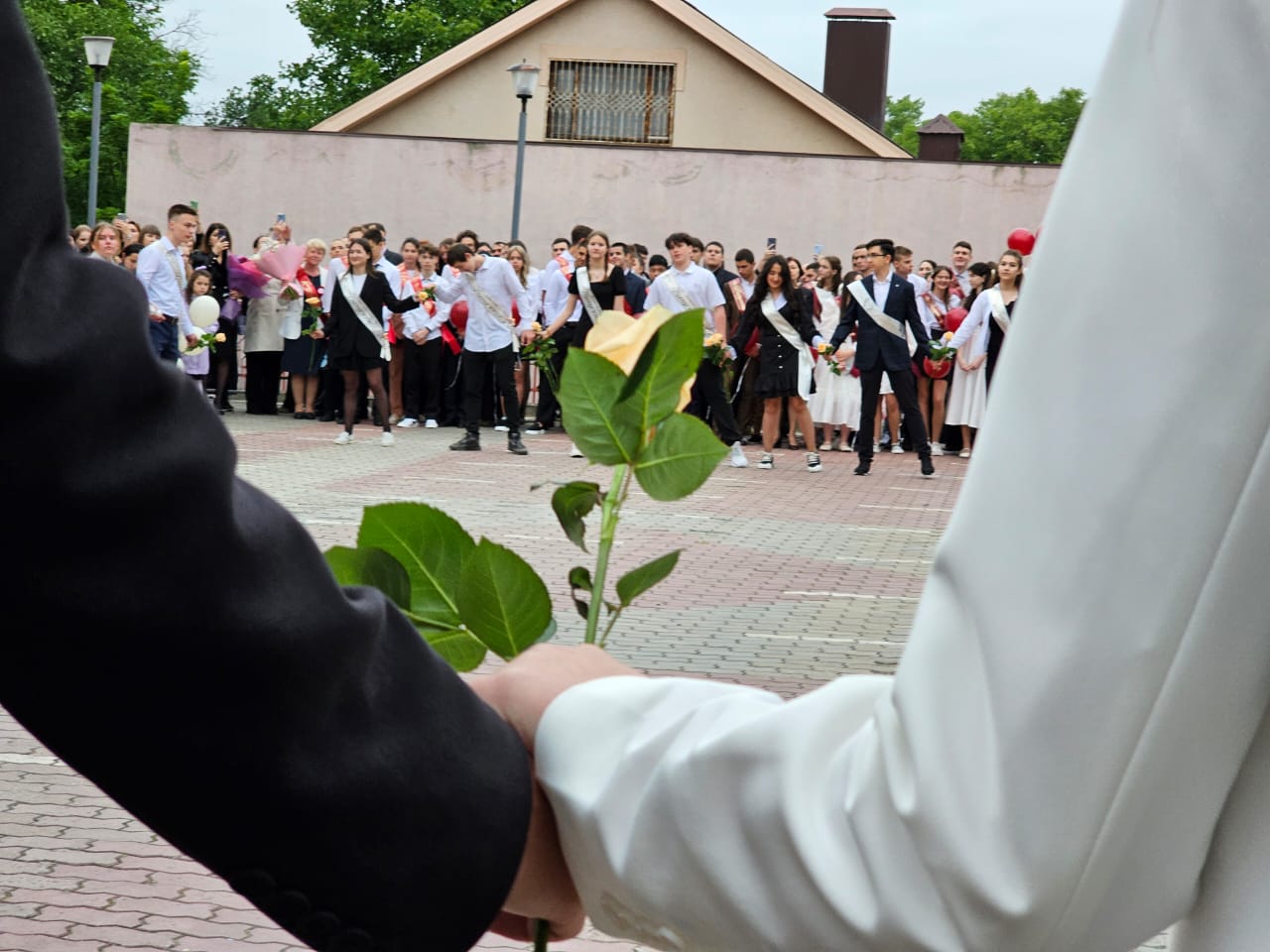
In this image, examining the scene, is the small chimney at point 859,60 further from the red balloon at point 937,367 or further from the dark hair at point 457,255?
the dark hair at point 457,255

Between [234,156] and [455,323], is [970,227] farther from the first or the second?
[234,156]

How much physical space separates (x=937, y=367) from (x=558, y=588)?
18.4 m

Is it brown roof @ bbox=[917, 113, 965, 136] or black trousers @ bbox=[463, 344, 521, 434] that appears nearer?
black trousers @ bbox=[463, 344, 521, 434]

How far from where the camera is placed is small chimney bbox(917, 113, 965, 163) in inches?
1553

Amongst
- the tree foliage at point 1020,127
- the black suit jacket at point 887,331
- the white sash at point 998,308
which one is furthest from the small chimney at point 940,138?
the tree foliage at point 1020,127

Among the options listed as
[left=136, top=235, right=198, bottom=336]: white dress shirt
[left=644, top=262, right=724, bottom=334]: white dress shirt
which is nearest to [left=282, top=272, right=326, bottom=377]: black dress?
[left=136, top=235, right=198, bottom=336]: white dress shirt

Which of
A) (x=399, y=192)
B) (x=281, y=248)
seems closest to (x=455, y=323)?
(x=281, y=248)

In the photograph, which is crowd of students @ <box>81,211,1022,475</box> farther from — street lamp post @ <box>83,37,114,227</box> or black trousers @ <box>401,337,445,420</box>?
street lamp post @ <box>83,37,114,227</box>

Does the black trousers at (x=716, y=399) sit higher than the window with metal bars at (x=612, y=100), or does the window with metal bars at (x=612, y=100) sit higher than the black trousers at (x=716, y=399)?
the window with metal bars at (x=612, y=100)

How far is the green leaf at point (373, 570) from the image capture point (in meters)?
1.26

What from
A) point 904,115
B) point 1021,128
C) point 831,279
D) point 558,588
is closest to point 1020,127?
point 1021,128

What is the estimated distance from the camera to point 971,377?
18.9m

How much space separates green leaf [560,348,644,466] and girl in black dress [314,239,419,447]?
16599 mm

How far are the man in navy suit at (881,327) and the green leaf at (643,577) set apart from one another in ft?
49.5
